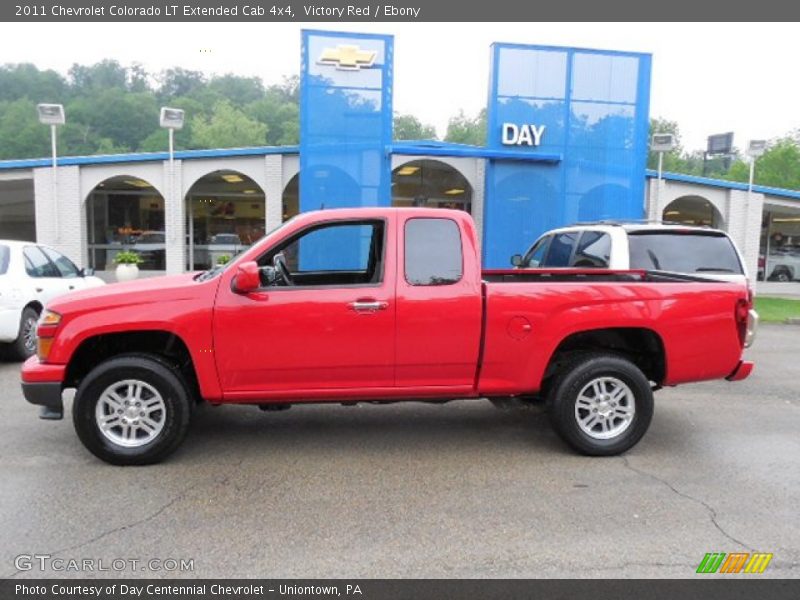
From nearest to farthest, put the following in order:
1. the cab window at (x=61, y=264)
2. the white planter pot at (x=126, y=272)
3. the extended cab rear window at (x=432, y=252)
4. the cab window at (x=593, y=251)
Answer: the extended cab rear window at (x=432, y=252) < the cab window at (x=593, y=251) < the cab window at (x=61, y=264) < the white planter pot at (x=126, y=272)

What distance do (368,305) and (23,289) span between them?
578cm

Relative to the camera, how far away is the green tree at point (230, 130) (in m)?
77.2

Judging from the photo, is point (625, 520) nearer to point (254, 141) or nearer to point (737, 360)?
point (737, 360)

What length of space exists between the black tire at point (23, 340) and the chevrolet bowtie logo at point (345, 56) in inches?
353

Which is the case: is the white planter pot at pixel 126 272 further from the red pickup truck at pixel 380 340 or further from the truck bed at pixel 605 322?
the truck bed at pixel 605 322

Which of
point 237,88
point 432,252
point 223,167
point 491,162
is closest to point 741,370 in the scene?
point 432,252

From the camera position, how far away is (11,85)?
67625mm

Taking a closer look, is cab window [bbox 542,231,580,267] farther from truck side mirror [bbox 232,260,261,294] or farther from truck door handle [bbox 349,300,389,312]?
truck side mirror [bbox 232,260,261,294]

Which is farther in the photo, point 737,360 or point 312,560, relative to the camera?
point 737,360

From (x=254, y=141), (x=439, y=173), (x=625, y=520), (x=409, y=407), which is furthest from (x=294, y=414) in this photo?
(x=254, y=141)

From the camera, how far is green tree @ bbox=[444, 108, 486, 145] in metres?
64.0

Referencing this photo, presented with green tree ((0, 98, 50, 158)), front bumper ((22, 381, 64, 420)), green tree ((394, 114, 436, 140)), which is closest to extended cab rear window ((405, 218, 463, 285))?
front bumper ((22, 381, 64, 420))

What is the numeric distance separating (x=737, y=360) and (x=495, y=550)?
2904mm
